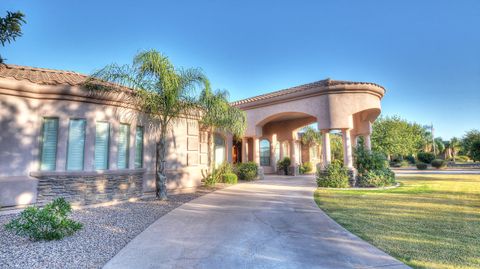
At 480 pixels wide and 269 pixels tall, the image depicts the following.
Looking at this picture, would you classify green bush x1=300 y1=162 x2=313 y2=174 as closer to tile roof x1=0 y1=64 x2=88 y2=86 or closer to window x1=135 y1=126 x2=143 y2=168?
window x1=135 y1=126 x2=143 y2=168

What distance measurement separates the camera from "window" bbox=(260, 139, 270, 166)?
2280 cm

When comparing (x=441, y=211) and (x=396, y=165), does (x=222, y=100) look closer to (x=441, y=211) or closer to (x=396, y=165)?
(x=441, y=211)

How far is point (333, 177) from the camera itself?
1350 centimetres

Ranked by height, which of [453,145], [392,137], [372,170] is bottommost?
[372,170]

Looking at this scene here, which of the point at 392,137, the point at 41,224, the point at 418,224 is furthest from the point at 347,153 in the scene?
the point at 392,137

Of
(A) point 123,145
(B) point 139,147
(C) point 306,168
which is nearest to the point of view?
(A) point 123,145

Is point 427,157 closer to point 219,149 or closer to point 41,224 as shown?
point 219,149

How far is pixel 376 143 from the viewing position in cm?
3500

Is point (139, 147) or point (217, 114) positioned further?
point (217, 114)

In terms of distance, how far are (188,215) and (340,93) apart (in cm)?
1097

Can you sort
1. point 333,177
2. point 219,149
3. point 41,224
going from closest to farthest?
1. point 41,224
2. point 333,177
3. point 219,149

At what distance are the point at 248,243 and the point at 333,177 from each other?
10.0 meters

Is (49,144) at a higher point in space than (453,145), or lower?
lower

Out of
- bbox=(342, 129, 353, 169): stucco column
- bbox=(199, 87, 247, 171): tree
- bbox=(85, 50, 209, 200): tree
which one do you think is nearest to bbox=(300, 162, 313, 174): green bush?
bbox=(342, 129, 353, 169): stucco column
